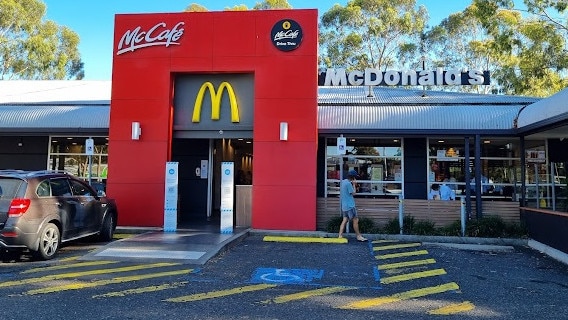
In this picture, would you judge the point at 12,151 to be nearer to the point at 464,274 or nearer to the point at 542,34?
the point at 464,274

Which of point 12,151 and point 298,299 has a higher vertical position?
point 12,151

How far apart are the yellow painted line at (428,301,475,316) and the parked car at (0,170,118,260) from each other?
662 centimetres

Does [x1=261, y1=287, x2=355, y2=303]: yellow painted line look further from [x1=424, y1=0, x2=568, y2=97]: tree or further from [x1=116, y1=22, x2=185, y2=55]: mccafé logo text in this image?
[x1=424, y1=0, x2=568, y2=97]: tree

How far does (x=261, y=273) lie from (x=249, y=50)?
731 centimetres

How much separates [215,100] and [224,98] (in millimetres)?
304

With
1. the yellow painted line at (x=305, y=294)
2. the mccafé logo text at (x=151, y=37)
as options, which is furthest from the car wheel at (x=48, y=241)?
the mccafé logo text at (x=151, y=37)

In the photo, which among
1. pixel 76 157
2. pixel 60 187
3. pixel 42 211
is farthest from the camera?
pixel 76 157

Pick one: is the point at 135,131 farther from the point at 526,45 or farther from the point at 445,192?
the point at 526,45

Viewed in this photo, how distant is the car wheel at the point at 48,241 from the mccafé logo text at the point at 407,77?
1067 cm

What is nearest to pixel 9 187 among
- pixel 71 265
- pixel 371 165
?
pixel 71 265

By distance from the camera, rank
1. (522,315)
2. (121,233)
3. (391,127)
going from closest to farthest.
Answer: (522,315)
(121,233)
(391,127)

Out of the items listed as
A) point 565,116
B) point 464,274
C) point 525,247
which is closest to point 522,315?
point 464,274

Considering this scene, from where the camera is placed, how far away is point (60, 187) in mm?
8945

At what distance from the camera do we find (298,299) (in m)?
5.97
